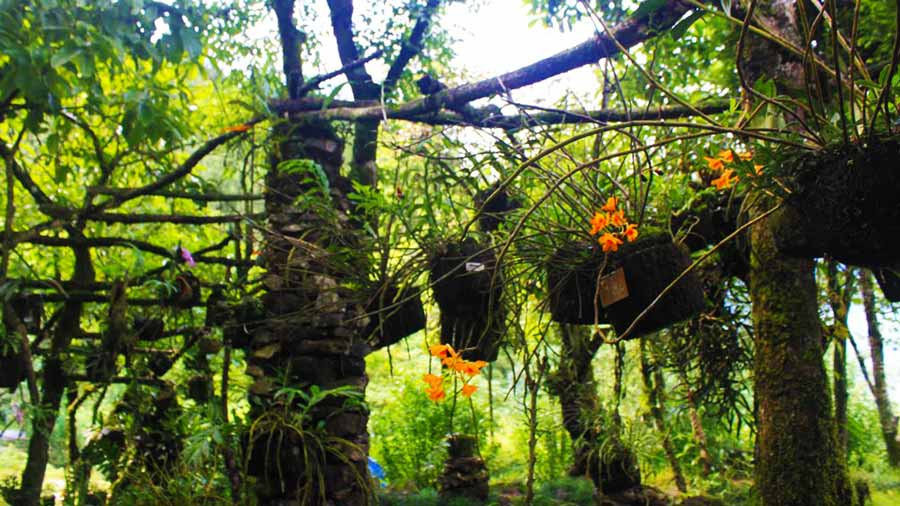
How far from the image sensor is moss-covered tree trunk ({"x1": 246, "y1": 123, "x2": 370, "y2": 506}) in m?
2.01

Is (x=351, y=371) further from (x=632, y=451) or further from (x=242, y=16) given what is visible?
(x=242, y=16)

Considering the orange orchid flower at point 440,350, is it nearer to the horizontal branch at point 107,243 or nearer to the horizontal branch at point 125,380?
the horizontal branch at point 107,243

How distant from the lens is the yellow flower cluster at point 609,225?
1.35m

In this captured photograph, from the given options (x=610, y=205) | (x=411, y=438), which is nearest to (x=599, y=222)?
(x=610, y=205)

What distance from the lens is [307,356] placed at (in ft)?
7.35

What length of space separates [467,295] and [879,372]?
2.85 meters

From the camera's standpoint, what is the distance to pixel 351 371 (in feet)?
7.49

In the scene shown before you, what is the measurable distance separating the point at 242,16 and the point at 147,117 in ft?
3.98

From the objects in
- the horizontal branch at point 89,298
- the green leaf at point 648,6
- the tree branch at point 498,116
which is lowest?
the horizontal branch at point 89,298

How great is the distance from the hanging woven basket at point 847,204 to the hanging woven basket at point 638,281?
0.31 m

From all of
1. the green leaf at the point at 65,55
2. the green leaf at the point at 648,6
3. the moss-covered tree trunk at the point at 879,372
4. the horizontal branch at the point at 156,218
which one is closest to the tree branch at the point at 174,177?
the horizontal branch at the point at 156,218

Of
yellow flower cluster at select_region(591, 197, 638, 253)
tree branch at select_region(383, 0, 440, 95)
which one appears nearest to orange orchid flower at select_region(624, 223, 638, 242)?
yellow flower cluster at select_region(591, 197, 638, 253)

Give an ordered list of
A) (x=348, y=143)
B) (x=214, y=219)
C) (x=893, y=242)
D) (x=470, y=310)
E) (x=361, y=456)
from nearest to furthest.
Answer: (x=893, y=242)
(x=470, y=310)
(x=361, y=456)
(x=214, y=219)
(x=348, y=143)

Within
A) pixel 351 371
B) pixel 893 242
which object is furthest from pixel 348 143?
pixel 893 242
